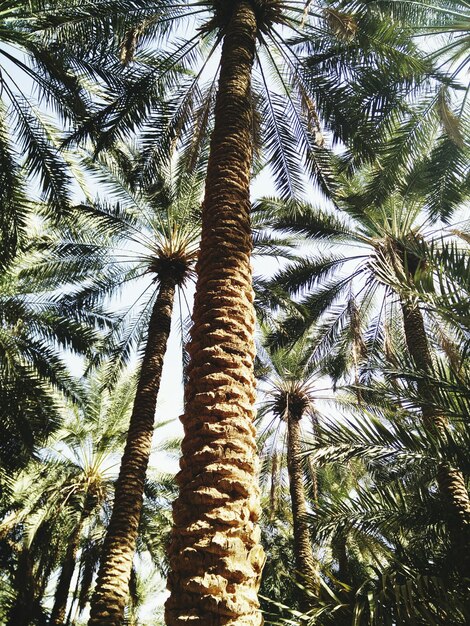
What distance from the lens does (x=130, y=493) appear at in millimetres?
7719

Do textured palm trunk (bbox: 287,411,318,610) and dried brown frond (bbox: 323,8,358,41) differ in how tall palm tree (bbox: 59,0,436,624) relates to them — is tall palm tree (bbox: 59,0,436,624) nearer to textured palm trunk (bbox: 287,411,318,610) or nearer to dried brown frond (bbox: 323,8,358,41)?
dried brown frond (bbox: 323,8,358,41)


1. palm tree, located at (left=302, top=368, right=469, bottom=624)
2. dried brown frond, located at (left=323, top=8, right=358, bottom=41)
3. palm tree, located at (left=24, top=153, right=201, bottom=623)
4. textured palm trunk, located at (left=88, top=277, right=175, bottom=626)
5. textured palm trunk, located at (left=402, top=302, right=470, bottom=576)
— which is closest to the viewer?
palm tree, located at (left=302, top=368, right=469, bottom=624)

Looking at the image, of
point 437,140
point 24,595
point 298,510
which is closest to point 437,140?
point 437,140

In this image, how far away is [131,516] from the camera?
24.5ft

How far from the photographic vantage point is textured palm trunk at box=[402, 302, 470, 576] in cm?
616

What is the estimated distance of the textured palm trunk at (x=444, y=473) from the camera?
Answer: 20.2 feet

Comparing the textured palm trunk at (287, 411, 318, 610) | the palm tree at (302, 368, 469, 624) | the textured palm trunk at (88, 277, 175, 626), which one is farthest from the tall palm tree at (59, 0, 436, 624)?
the textured palm trunk at (287, 411, 318, 610)

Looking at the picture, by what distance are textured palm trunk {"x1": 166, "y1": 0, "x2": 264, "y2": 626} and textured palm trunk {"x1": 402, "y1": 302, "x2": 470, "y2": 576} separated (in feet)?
7.47

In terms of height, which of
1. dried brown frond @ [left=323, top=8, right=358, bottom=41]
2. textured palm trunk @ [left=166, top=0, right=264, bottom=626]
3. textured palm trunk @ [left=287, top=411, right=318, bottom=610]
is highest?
dried brown frond @ [left=323, top=8, right=358, bottom=41]

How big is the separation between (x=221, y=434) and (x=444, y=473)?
5719 millimetres

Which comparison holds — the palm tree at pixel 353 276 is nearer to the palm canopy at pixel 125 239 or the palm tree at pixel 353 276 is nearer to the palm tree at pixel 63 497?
the palm canopy at pixel 125 239

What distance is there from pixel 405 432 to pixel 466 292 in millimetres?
1924

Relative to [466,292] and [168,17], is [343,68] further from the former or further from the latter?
[466,292]

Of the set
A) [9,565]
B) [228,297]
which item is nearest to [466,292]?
[228,297]
